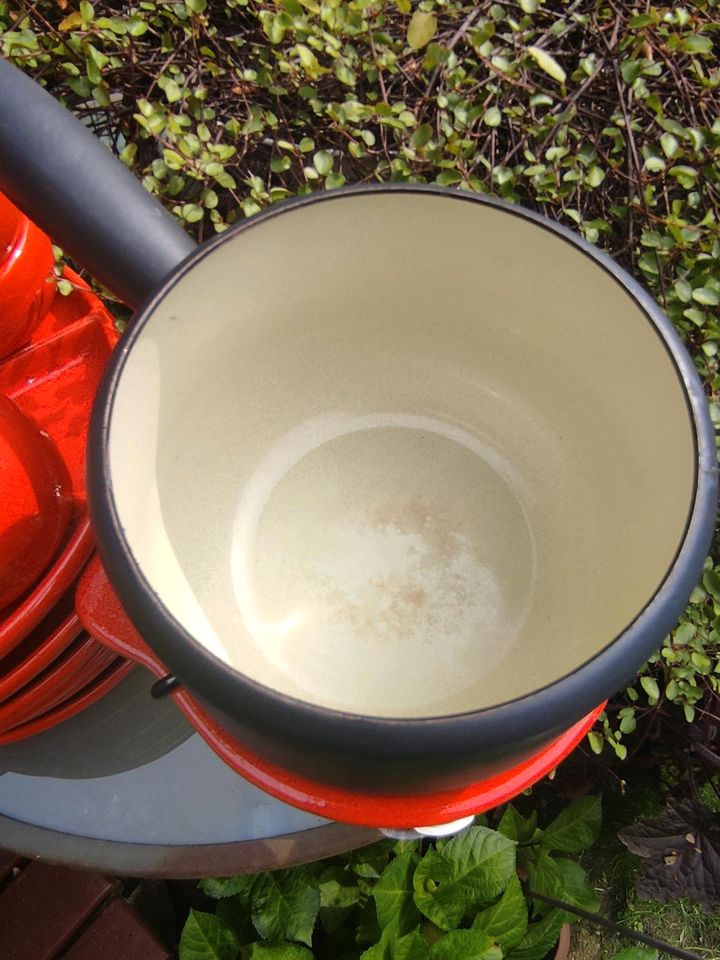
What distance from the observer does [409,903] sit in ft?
2.90

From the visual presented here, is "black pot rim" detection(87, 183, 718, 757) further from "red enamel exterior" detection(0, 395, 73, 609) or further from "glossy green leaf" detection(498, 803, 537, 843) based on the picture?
"glossy green leaf" detection(498, 803, 537, 843)

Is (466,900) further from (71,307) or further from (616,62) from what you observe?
(616,62)

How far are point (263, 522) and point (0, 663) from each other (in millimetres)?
253

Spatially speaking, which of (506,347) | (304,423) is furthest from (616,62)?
(304,423)

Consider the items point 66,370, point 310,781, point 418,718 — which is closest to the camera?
point 418,718

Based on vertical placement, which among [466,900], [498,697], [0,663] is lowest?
[466,900]

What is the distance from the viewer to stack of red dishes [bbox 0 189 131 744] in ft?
1.90

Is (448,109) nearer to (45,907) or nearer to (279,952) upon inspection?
(279,952)

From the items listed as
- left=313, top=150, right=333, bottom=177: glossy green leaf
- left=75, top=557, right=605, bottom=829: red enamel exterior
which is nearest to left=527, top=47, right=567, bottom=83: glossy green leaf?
left=313, top=150, right=333, bottom=177: glossy green leaf

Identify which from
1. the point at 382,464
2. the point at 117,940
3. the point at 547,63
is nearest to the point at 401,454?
the point at 382,464

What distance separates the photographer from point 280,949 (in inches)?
33.2

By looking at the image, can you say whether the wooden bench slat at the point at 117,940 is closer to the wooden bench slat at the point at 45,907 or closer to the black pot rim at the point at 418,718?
the wooden bench slat at the point at 45,907

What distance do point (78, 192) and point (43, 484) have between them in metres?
0.20

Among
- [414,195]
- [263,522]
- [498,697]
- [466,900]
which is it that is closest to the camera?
[414,195]
